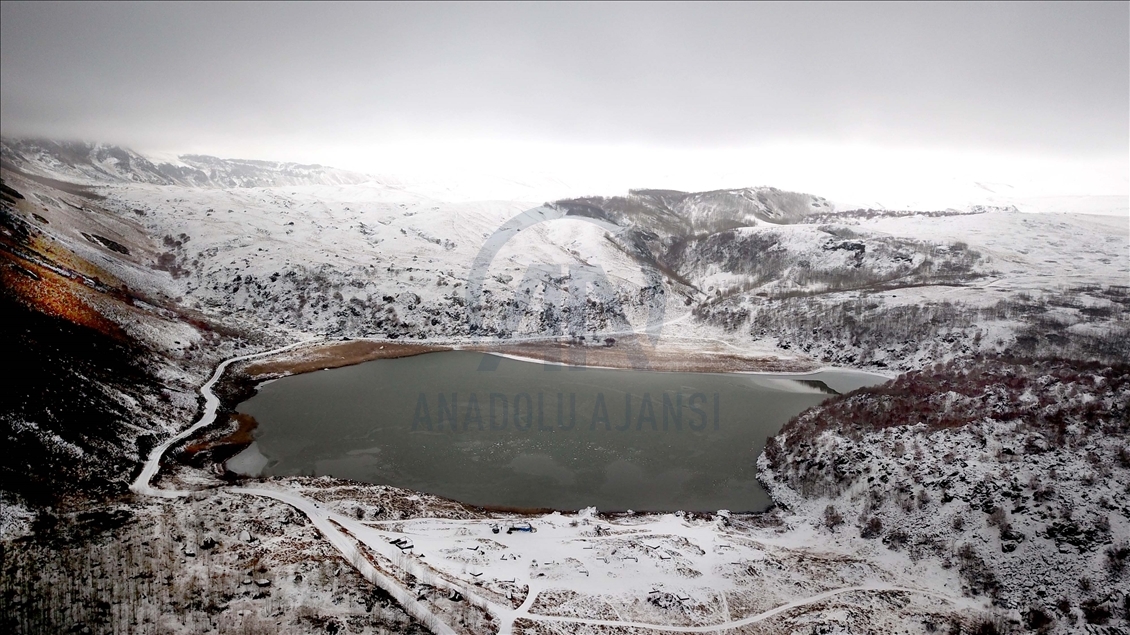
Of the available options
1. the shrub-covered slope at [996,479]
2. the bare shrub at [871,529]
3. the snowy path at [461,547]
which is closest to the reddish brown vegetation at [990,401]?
the shrub-covered slope at [996,479]

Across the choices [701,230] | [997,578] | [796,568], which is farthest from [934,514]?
[701,230]

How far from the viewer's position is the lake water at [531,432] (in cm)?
2639

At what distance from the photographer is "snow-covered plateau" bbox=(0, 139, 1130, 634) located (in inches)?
661

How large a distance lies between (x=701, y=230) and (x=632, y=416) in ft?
333

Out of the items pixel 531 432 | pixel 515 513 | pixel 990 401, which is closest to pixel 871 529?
pixel 990 401

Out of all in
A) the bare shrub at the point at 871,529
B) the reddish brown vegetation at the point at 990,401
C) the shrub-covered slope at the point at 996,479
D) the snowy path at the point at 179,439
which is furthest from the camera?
the reddish brown vegetation at the point at 990,401

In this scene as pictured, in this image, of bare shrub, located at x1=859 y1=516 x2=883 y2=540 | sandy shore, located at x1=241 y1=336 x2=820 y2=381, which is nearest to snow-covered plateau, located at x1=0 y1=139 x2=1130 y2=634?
bare shrub, located at x1=859 y1=516 x2=883 y2=540

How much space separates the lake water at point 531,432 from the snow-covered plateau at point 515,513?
1703 mm

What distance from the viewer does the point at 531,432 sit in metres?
32.1

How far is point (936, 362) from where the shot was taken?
47875mm

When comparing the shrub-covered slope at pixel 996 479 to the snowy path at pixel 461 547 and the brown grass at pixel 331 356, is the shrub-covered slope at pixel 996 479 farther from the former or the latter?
the brown grass at pixel 331 356

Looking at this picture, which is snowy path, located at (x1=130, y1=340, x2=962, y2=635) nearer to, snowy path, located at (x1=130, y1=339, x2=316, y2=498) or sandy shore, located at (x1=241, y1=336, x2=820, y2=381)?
snowy path, located at (x1=130, y1=339, x2=316, y2=498)

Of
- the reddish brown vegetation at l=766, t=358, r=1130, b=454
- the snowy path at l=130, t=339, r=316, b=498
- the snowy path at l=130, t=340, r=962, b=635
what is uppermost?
the reddish brown vegetation at l=766, t=358, r=1130, b=454

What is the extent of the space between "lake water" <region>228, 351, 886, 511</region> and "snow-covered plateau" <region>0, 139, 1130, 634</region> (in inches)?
67.1
